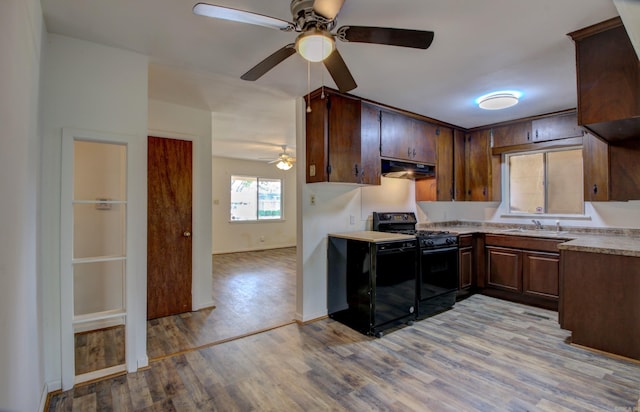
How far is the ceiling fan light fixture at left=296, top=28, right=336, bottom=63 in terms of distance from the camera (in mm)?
1600

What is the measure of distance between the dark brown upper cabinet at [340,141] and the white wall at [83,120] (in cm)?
157

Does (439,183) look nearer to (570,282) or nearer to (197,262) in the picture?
(570,282)

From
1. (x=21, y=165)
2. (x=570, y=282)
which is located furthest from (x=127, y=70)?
(x=570, y=282)

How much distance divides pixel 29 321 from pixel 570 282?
13.1 feet

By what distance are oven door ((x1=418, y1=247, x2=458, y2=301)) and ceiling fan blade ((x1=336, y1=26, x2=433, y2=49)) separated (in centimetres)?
230

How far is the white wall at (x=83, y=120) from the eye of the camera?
81.7 inches

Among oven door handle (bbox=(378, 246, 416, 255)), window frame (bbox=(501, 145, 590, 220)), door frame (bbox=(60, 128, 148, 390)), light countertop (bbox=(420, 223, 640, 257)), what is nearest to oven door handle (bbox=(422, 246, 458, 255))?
oven door handle (bbox=(378, 246, 416, 255))

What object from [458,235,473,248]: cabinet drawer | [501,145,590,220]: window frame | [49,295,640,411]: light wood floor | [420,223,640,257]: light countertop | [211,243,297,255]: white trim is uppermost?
[501,145,590,220]: window frame

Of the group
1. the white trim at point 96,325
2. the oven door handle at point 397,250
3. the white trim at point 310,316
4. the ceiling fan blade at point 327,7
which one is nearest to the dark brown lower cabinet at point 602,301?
the oven door handle at point 397,250

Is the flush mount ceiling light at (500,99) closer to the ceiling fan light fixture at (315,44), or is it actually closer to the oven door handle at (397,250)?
the oven door handle at (397,250)

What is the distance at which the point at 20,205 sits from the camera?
56.1 inches

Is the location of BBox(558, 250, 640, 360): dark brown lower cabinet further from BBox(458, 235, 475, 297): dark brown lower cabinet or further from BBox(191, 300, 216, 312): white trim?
BBox(191, 300, 216, 312): white trim

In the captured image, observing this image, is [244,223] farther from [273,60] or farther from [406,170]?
[273,60]

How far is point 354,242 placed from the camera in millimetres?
3236
